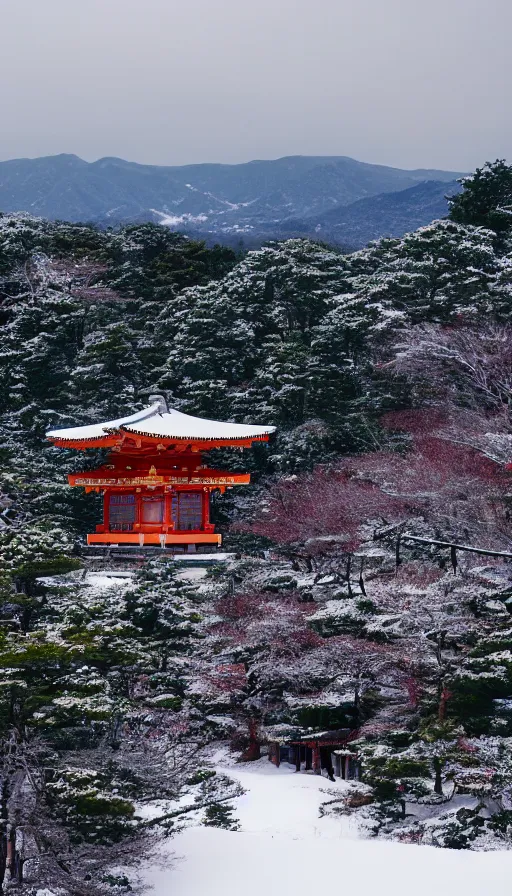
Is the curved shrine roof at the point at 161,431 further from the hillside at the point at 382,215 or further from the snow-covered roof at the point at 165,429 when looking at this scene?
the hillside at the point at 382,215

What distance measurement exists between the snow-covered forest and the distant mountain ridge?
32.4 m

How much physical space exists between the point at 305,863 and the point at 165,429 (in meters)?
10.3

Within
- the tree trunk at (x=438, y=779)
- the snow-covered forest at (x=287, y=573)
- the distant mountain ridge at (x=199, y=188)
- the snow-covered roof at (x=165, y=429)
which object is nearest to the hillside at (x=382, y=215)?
the distant mountain ridge at (x=199, y=188)

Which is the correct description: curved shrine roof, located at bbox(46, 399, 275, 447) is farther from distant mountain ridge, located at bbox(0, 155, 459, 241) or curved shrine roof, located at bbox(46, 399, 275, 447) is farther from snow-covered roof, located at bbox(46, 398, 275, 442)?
distant mountain ridge, located at bbox(0, 155, 459, 241)

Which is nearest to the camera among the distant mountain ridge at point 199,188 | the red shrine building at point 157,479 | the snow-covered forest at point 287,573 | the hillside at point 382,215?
the snow-covered forest at point 287,573

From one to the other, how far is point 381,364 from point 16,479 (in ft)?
30.1

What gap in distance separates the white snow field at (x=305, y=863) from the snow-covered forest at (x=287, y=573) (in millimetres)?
237

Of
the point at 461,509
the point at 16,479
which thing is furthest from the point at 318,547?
the point at 16,479

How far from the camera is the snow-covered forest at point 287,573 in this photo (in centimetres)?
1221

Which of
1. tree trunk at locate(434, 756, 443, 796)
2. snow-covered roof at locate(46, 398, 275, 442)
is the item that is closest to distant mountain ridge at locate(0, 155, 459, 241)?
snow-covered roof at locate(46, 398, 275, 442)

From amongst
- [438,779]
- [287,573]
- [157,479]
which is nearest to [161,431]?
[157,479]

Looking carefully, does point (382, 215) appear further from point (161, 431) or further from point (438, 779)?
point (438, 779)

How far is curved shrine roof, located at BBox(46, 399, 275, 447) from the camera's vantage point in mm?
19859

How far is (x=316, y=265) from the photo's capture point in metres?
28.2
